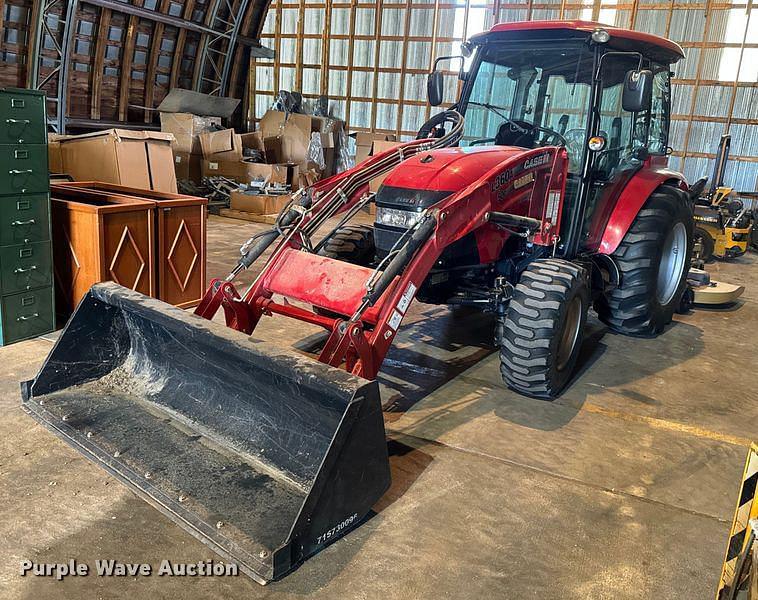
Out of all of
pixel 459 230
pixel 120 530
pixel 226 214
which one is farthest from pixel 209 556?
pixel 226 214

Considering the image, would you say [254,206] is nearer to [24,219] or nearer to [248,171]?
[248,171]

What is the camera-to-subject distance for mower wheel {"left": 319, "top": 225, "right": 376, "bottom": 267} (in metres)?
5.18

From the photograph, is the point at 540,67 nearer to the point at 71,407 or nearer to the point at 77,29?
the point at 71,407

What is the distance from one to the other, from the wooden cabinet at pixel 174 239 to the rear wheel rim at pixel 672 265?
4.12m

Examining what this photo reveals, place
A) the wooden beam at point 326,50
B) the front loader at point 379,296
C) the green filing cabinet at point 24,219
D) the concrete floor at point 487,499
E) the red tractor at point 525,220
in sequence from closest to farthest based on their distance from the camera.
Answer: the concrete floor at point 487,499
the front loader at point 379,296
the red tractor at point 525,220
the green filing cabinet at point 24,219
the wooden beam at point 326,50

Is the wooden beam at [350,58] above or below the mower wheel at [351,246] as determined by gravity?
above

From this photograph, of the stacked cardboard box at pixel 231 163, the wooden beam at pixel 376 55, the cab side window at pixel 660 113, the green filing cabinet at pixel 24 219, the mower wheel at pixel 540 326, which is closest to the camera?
the mower wheel at pixel 540 326

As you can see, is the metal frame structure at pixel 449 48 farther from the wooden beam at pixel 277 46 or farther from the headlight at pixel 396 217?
the headlight at pixel 396 217

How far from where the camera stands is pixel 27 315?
4707 millimetres

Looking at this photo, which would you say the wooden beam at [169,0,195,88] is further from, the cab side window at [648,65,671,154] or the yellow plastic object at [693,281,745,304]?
the yellow plastic object at [693,281,745,304]

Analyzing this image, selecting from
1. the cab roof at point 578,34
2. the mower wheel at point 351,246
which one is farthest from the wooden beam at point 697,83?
the mower wheel at point 351,246

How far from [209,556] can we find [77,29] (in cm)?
1122

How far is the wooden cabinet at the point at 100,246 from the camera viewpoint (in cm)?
488

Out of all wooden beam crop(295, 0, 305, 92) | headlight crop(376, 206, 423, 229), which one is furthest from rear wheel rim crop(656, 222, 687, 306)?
wooden beam crop(295, 0, 305, 92)
